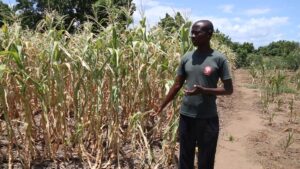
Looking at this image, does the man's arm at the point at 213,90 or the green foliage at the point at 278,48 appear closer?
the man's arm at the point at 213,90

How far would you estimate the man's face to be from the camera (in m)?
3.09

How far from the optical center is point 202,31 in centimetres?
309

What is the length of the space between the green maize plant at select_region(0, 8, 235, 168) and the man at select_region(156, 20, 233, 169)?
733 millimetres

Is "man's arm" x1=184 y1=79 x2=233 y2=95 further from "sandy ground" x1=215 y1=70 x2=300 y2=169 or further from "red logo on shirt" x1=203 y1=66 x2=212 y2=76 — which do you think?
"sandy ground" x1=215 y1=70 x2=300 y2=169

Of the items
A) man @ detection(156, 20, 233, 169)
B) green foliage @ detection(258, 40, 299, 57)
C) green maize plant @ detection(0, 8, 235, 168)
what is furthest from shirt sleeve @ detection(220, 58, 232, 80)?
green foliage @ detection(258, 40, 299, 57)

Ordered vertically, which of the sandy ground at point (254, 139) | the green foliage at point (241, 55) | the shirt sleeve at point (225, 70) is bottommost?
the sandy ground at point (254, 139)

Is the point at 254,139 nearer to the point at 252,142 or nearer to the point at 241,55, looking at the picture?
the point at 252,142

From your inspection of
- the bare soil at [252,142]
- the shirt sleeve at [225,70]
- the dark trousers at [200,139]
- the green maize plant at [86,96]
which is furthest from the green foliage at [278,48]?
the shirt sleeve at [225,70]

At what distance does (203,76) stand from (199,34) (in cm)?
31

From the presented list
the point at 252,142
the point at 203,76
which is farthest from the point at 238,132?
the point at 203,76

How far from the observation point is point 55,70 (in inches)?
A: 151

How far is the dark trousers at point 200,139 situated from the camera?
10.5 ft

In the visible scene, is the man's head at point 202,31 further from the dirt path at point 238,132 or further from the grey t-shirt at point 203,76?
the dirt path at point 238,132

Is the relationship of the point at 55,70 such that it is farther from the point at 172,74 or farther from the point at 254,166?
the point at 254,166
